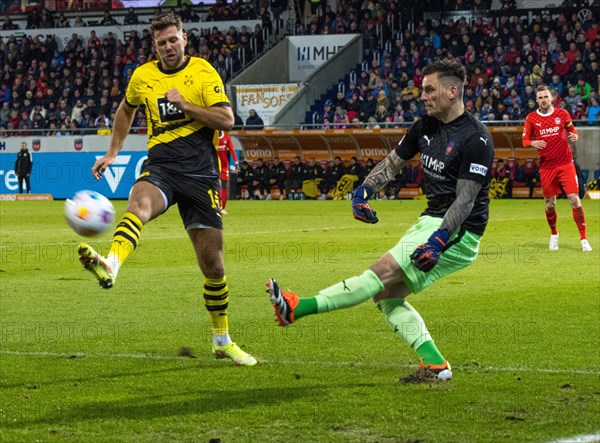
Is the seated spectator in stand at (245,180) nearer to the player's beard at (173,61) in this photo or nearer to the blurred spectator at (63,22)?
the blurred spectator at (63,22)

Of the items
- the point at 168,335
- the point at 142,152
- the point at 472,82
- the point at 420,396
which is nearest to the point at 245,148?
the point at 142,152

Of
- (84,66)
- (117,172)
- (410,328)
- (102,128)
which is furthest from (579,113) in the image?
(410,328)


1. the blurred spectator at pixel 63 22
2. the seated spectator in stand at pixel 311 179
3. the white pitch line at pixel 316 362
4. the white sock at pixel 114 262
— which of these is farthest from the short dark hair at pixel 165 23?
the blurred spectator at pixel 63 22

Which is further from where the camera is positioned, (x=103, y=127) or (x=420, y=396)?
(x=103, y=127)

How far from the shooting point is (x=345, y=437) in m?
5.03

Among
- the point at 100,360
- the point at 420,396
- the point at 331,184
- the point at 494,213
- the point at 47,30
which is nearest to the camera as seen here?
the point at 420,396

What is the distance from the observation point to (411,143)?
6.72 meters

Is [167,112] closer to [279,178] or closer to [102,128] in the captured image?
[279,178]

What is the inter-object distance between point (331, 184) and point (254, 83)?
7.81m

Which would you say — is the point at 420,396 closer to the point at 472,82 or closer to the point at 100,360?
the point at 100,360

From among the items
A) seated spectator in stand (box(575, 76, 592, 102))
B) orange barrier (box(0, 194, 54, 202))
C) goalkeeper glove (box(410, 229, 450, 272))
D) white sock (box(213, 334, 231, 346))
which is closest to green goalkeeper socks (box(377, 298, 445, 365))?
goalkeeper glove (box(410, 229, 450, 272))

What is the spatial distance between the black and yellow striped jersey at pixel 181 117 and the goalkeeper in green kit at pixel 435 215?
1359 mm

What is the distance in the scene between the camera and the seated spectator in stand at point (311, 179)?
34.9m

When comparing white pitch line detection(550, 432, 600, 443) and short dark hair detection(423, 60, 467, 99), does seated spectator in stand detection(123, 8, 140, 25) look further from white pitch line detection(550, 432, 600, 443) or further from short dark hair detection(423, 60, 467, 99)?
white pitch line detection(550, 432, 600, 443)
